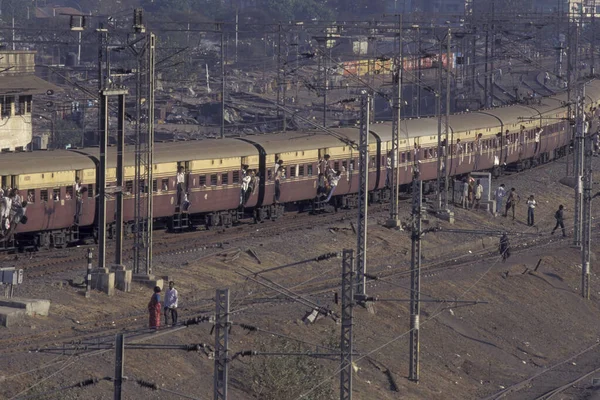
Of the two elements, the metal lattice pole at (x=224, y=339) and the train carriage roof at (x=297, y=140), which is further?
the train carriage roof at (x=297, y=140)

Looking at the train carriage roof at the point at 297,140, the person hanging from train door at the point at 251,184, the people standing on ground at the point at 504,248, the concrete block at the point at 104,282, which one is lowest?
the people standing on ground at the point at 504,248

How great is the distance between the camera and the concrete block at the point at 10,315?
27.5 m

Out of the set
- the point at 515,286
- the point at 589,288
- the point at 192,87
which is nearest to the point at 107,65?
the point at 515,286

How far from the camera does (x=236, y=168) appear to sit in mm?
42875

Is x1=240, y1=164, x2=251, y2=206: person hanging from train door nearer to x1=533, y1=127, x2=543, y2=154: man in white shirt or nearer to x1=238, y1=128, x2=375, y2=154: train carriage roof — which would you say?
x1=238, y1=128, x2=375, y2=154: train carriage roof

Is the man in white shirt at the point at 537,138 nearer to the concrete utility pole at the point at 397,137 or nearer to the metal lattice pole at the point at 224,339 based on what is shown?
the concrete utility pole at the point at 397,137

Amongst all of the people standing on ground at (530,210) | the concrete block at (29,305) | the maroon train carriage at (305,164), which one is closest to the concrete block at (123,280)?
the concrete block at (29,305)

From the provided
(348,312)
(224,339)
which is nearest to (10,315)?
(348,312)

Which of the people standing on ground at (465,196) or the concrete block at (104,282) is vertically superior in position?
the concrete block at (104,282)

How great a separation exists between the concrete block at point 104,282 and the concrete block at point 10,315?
3413 mm

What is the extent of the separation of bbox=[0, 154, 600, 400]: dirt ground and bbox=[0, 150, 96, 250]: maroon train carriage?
2917 millimetres

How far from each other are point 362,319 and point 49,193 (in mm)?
8929

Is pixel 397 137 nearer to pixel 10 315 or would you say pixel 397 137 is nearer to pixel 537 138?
pixel 10 315

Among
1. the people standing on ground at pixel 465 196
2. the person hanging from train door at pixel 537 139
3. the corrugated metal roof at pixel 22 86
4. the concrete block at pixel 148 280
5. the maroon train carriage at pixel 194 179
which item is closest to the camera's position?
the concrete block at pixel 148 280
